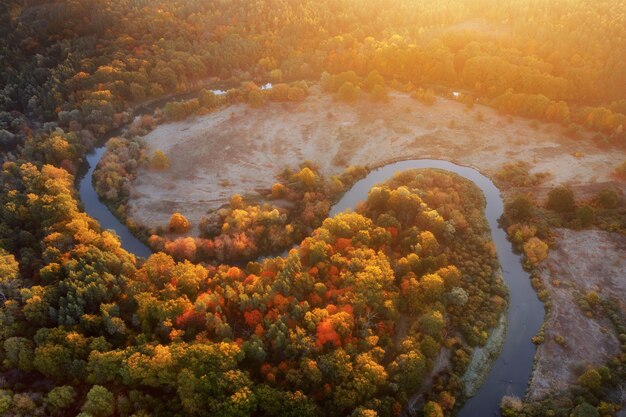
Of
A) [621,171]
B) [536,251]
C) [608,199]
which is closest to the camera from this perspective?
[536,251]

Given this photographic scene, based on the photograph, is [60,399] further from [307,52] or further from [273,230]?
[307,52]

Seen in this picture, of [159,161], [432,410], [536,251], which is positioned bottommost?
[432,410]

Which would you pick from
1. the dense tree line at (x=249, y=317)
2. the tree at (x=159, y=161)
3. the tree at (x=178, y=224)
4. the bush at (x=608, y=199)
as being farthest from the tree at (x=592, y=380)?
the tree at (x=159, y=161)

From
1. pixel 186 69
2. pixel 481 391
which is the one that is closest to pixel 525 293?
pixel 481 391

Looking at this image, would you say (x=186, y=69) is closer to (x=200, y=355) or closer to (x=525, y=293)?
(x=200, y=355)

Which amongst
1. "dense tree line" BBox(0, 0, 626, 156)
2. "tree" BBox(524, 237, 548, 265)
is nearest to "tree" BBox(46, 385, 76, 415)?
"tree" BBox(524, 237, 548, 265)

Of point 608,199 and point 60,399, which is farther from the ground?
point 60,399

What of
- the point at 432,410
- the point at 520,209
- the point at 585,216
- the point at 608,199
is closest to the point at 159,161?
the point at 432,410
